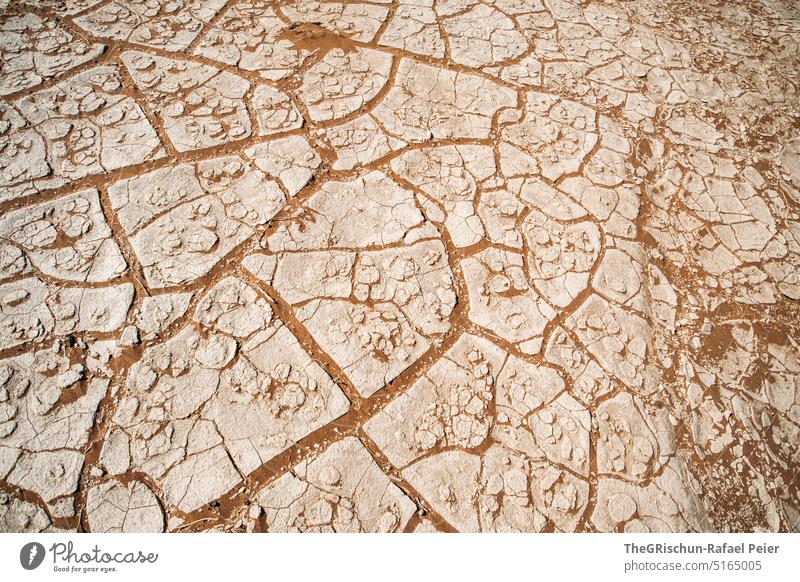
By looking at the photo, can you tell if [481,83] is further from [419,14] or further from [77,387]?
[77,387]

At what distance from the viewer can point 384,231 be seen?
2.24m

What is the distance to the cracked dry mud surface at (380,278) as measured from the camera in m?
1.68

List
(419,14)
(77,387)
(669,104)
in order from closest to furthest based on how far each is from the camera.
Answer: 1. (77,387)
2. (669,104)
3. (419,14)

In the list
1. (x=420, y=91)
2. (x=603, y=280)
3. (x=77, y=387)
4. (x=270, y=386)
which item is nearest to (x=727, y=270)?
(x=603, y=280)

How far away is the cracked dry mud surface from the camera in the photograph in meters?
1.68

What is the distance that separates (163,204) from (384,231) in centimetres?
101
